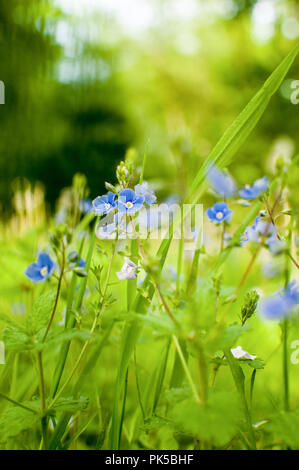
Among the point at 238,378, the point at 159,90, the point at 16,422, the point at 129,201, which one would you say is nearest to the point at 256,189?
the point at 129,201

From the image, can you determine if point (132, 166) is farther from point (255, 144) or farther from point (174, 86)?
point (174, 86)

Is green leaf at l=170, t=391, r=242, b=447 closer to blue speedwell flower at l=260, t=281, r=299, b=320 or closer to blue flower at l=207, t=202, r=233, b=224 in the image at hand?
blue speedwell flower at l=260, t=281, r=299, b=320

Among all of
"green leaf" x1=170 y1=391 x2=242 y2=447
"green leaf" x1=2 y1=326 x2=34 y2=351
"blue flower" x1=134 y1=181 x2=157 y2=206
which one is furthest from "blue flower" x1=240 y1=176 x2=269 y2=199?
"green leaf" x1=2 y1=326 x2=34 y2=351

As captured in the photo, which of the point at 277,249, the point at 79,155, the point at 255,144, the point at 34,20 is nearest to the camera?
the point at 277,249

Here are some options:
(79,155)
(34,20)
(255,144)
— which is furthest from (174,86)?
(34,20)

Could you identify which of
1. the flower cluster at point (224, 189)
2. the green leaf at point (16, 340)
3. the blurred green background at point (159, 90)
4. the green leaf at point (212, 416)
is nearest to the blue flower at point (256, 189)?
the flower cluster at point (224, 189)

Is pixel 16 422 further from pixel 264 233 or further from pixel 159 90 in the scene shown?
pixel 159 90
